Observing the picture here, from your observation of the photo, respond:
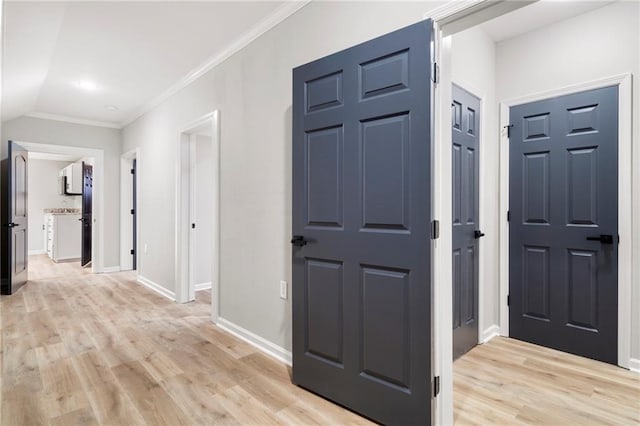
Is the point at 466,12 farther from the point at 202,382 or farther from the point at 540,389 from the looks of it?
the point at 202,382

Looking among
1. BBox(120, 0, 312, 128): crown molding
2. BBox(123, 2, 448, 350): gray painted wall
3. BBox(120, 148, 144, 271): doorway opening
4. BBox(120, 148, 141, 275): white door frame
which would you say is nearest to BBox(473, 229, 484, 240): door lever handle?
BBox(123, 2, 448, 350): gray painted wall

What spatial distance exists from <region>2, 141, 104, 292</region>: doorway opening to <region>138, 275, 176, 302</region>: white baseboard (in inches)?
53.5

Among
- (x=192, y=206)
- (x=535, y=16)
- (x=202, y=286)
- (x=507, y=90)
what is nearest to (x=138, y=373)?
(x=192, y=206)

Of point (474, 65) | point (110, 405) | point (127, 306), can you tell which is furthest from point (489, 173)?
point (127, 306)

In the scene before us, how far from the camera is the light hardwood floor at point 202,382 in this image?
1.85 m

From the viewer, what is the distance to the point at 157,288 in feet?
14.8

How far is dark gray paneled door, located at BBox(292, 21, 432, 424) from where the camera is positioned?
A: 5.30 ft

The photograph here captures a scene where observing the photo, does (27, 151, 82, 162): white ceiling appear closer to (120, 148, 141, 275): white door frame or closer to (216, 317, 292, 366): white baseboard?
(120, 148, 141, 275): white door frame

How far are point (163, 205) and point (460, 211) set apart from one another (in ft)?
11.8

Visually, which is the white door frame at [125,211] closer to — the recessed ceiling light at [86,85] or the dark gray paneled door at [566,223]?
the recessed ceiling light at [86,85]

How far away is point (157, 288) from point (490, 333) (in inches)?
156

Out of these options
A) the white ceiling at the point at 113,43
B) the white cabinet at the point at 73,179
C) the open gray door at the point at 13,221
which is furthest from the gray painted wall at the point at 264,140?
the white cabinet at the point at 73,179

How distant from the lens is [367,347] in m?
1.81

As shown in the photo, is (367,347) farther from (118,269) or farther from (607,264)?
(118,269)
